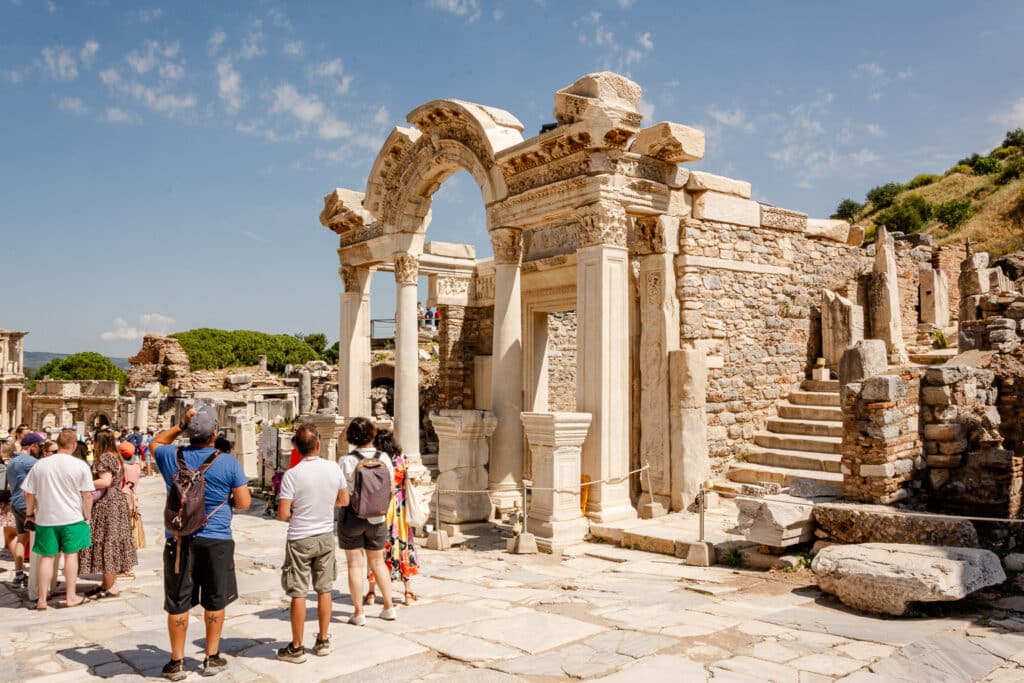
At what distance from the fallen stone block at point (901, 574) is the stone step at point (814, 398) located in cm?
617

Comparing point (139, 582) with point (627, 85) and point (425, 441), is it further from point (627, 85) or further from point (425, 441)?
point (425, 441)

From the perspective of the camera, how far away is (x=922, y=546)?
6.66 meters

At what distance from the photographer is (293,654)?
5.18 metres

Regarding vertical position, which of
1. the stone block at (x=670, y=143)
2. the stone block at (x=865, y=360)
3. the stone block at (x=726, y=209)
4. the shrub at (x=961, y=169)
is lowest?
the stone block at (x=865, y=360)

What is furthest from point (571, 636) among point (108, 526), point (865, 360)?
point (865, 360)

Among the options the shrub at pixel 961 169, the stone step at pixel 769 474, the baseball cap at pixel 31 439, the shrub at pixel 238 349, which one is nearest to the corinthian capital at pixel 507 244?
the stone step at pixel 769 474

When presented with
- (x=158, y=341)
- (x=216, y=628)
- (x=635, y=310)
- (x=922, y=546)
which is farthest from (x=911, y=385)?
(x=158, y=341)

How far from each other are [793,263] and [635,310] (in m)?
3.29

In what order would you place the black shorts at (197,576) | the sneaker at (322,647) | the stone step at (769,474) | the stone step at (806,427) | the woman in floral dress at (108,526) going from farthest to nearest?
the stone step at (806,427)
the stone step at (769,474)
the woman in floral dress at (108,526)
the sneaker at (322,647)
the black shorts at (197,576)

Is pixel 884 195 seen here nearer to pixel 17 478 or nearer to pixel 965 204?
pixel 965 204

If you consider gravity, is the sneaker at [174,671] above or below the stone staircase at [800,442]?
below

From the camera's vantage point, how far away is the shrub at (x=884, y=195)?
5384 centimetres

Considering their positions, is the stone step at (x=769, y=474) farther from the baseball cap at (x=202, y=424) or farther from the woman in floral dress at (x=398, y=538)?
the baseball cap at (x=202, y=424)

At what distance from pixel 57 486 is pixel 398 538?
9.96 feet
